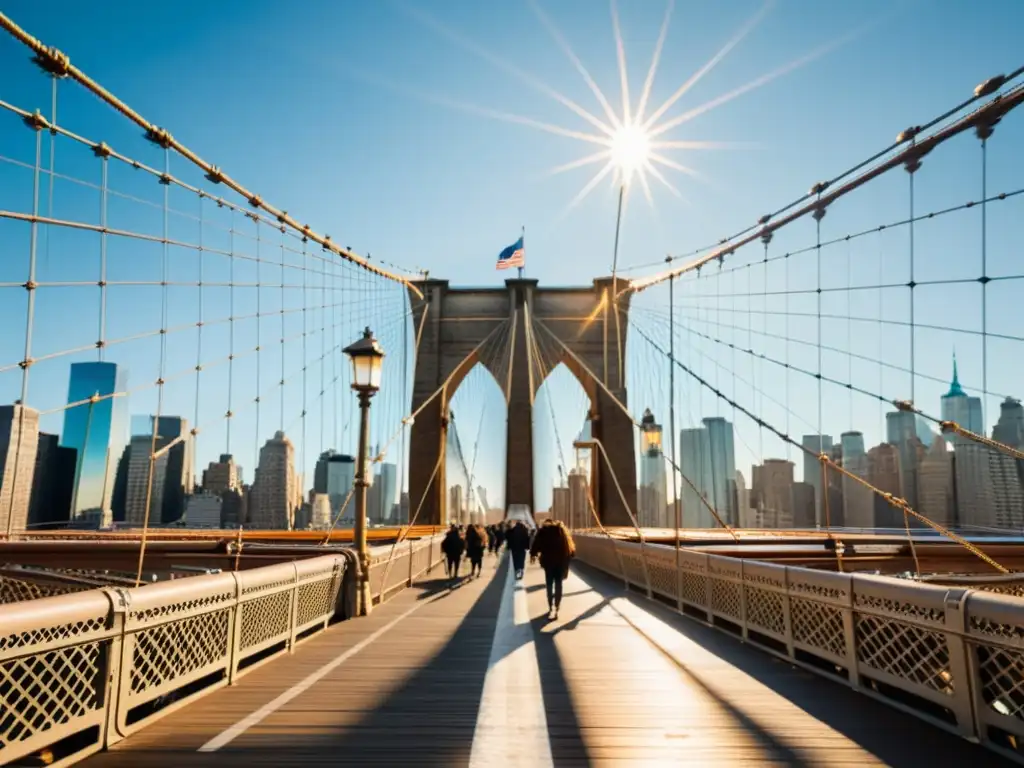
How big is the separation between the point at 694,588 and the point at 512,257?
25.7m

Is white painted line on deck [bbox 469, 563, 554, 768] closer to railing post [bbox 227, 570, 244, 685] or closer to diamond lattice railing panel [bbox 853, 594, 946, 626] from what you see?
railing post [bbox 227, 570, 244, 685]

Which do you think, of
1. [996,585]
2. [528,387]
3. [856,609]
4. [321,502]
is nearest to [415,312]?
[528,387]

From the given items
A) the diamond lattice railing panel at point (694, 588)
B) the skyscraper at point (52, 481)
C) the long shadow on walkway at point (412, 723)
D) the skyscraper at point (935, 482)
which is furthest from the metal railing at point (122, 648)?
the skyscraper at point (52, 481)

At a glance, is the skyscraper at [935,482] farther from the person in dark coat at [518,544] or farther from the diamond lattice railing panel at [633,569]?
the person in dark coat at [518,544]

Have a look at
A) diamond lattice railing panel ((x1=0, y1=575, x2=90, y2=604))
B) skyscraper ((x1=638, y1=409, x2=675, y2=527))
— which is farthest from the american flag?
diamond lattice railing panel ((x1=0, y1=575, x2=90, y2=604))

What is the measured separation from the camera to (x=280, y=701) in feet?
17.4

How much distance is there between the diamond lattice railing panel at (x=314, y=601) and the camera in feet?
26.3

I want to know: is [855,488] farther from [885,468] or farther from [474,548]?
[474,548]

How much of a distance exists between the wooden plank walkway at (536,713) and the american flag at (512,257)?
2711 cm

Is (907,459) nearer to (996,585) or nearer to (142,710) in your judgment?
(996,585)

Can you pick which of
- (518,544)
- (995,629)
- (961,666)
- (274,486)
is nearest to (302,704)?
(961,666)

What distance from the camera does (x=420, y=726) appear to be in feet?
15.3

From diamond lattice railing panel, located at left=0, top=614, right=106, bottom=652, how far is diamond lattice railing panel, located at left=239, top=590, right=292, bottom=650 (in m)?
2.13

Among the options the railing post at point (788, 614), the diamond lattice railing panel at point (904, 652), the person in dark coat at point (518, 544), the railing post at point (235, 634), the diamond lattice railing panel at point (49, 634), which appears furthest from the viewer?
the person in dark coat at point (518, 544)
